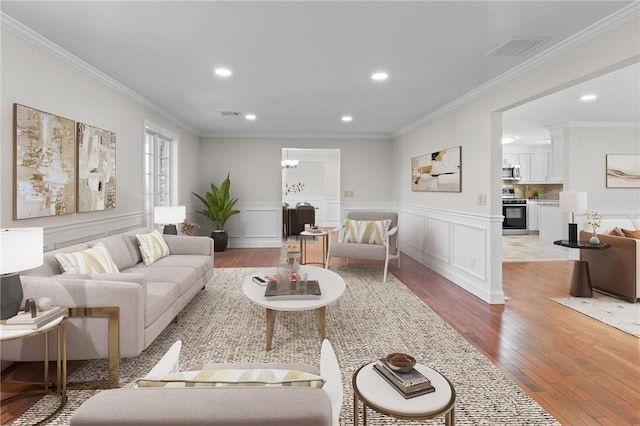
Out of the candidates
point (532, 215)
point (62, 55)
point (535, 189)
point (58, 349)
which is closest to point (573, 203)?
point (58, 349)

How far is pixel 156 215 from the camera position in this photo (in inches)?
177

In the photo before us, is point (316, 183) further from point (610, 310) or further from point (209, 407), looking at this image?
point (209, 407)

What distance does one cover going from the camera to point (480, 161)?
4207 mm

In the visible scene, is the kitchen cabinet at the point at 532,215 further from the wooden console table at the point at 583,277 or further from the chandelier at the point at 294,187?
the chandelier at the point at 294,187

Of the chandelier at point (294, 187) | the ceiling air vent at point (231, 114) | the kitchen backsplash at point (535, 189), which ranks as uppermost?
the ceiling air vent at point (231, 114)

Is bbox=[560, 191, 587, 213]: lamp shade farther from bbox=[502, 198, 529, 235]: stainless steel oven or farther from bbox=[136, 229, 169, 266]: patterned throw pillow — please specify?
bbox=[502, 198, 529, 235]: stainless steel oven

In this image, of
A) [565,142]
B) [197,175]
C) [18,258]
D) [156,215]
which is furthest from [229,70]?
[565,142]

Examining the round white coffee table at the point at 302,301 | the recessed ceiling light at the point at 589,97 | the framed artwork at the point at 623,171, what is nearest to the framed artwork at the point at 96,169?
the round white coffee table at the point at 302,301

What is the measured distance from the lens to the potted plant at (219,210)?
6.85 metres

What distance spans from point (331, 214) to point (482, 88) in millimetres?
8650

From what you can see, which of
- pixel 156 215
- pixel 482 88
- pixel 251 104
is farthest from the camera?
pixel 251 104

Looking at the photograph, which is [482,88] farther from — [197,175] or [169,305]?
[197,175]

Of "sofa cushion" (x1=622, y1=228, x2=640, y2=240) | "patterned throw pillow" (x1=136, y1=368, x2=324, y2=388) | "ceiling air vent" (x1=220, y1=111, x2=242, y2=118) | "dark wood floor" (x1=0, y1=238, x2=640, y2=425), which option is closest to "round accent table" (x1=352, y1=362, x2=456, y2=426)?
"patterned throw pillow" (x1=136, y1=368, x2=324, y2=388)

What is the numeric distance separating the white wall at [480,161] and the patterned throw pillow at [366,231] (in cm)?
85
